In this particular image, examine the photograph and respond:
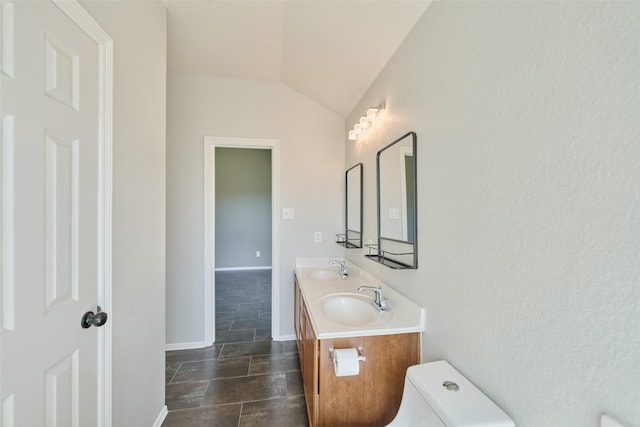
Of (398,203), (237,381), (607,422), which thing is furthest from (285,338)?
(607,422)

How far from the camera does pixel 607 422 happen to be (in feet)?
1.73

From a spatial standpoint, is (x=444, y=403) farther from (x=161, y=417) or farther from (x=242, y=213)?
(x=242, y=213)

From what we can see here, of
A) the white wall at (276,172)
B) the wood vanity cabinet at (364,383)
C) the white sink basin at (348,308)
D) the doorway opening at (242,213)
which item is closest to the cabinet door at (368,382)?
the wood vanity cabinet at (364,383)

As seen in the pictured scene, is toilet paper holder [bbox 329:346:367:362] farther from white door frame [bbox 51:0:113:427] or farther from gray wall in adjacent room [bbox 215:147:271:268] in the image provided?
gray wall in adjacent room [bbox 215:147:271:268]

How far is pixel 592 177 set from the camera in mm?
575

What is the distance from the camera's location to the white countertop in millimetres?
1224

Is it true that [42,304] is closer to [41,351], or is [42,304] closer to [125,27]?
[41,351]

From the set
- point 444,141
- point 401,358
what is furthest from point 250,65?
point 401,358

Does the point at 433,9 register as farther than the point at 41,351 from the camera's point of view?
Yes

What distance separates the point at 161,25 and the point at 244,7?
21.5 inches

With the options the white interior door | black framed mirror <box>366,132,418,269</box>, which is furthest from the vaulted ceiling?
the white interior door

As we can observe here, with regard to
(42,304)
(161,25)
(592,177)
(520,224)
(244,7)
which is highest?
(244,7)

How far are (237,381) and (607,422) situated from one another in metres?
2.14

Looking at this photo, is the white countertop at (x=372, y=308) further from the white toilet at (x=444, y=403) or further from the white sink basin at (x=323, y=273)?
Answer: the white toilet at (x=444, y=403)
